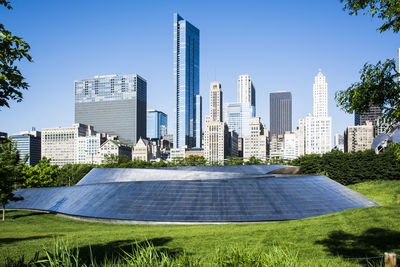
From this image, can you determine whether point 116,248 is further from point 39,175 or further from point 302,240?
point 39,175

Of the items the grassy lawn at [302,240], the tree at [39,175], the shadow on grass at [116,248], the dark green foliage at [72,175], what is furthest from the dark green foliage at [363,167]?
the dark green foliage at [72,175]

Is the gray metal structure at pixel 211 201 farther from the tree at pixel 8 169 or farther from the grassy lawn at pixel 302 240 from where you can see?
the grassy lawn at pixel 302 240

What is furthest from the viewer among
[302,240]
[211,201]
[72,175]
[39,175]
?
[72,175]

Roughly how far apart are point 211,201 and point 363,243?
687 inches

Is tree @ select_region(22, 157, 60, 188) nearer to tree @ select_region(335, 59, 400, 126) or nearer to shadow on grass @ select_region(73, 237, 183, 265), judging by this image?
shadow on grass @ select_region(73, 237, 183, 265)

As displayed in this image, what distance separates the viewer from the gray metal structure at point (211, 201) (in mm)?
29817

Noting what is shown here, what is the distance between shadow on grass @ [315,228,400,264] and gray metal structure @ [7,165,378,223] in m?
12.5

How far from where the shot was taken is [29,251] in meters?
15.2

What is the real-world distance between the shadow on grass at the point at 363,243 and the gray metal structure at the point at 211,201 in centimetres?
1253

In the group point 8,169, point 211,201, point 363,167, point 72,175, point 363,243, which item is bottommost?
point 72,175

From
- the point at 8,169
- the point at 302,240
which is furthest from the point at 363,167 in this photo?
the point at 8,169

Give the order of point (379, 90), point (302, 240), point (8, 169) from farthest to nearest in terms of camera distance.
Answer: point (8, 169), point (302, 240), point (379, 90)

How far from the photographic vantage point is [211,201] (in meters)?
31.4

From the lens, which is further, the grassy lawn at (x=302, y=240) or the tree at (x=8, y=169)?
the tree at (x=8, y=169)
